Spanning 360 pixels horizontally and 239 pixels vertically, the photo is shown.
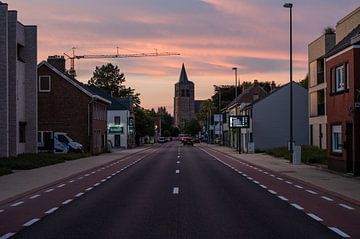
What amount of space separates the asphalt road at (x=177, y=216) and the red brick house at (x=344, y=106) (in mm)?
8112

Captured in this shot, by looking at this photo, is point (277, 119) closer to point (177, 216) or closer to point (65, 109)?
point (65, 109)

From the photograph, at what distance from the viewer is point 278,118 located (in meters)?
70.1

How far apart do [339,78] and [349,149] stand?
417 cm

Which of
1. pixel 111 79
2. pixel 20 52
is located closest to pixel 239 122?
pixel 20 52

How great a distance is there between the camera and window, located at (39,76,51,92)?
60438 millimetres

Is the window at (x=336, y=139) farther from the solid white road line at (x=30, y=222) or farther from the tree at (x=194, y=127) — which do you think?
the tree at (x=194, y=127)

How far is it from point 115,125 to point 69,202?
2958 inches

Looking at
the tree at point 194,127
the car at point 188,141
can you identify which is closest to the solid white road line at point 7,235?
the car at point 188,141

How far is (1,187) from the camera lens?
2150cm

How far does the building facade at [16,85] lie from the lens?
121 ft

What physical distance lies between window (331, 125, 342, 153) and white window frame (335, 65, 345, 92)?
6.06 ft

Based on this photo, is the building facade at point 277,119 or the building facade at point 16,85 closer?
the building facade at point 16,85

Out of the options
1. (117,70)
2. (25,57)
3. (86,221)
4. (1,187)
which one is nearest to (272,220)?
(86,221)

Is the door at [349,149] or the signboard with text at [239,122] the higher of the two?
the signboard with text at [239,122]
